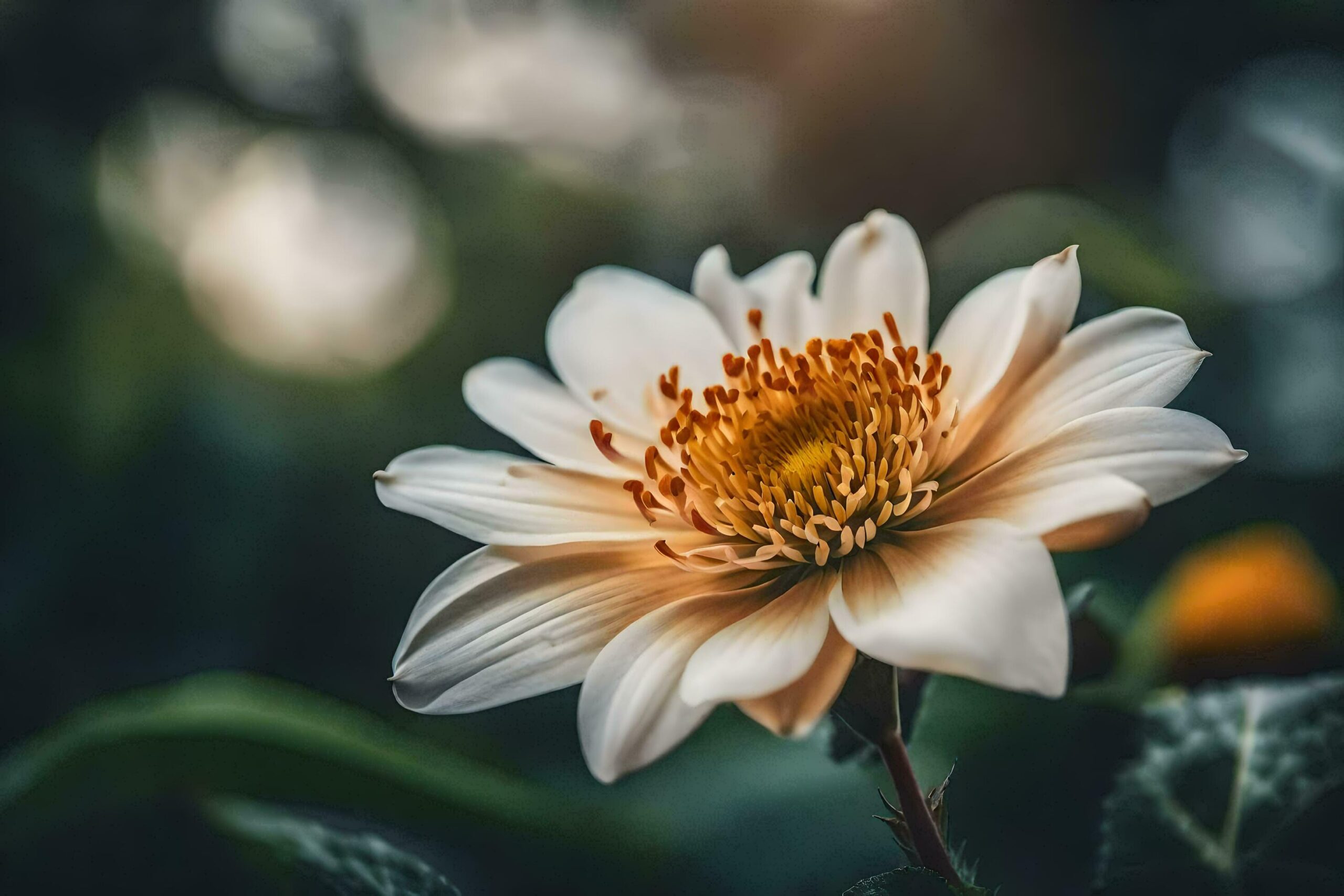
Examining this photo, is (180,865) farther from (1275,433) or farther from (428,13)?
(428,13)

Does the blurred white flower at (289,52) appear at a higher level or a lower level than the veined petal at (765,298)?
higher

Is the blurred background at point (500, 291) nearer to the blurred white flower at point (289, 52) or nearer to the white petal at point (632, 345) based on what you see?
the blurred white flower at point (289, 52)

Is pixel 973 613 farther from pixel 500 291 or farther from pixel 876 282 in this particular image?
pixel 500 291

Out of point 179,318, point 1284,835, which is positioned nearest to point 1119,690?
point 1284,835

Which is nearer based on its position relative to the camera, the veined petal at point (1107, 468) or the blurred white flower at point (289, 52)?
the veined petal at point (1107, 468)

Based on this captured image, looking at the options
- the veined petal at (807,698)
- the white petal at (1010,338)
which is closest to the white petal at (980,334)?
the white petal at (1010,338)

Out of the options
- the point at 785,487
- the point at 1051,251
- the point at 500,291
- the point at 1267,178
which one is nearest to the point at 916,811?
the point at 785,487

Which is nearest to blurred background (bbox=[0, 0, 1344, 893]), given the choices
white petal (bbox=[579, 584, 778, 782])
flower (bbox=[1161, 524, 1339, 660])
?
flower (bbox=[1161, 524, 1339, 660])
